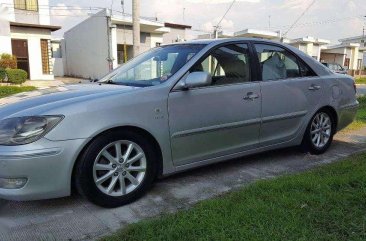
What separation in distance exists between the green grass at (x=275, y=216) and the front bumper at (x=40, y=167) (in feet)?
2.24

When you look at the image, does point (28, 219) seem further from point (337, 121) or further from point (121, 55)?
point (121, 55)

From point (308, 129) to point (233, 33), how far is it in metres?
35.1

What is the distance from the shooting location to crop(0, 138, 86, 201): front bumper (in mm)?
2879

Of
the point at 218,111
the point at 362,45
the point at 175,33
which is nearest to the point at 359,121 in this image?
the point at 218,111

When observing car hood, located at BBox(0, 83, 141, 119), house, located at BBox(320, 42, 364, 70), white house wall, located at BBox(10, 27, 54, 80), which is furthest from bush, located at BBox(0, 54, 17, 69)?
house, located at BBox(320, 42, 364, 70)

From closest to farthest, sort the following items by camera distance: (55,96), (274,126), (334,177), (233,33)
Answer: (55,96) → (334,177) → (274,126) → (233,33)

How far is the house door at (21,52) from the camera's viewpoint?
917 inches

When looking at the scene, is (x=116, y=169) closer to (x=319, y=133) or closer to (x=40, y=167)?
(x=40, y=167)

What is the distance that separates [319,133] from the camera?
16.5 feet

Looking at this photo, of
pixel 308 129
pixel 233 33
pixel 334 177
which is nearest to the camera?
pixel 334 177

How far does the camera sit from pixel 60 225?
9.84 feet

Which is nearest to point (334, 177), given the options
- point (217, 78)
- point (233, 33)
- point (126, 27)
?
point (217, 78)

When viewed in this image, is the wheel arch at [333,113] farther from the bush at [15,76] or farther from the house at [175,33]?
the house at [175,33]

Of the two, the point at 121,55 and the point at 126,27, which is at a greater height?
the point at 126,27
